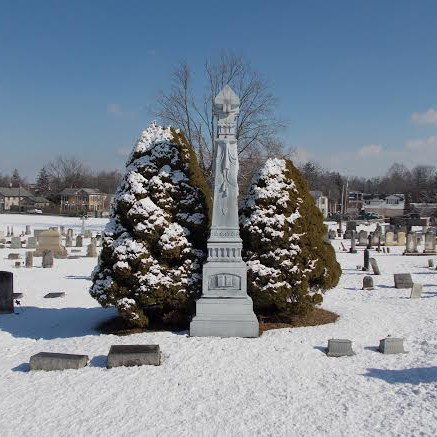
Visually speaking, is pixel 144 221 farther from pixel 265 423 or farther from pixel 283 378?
pixel 265 423

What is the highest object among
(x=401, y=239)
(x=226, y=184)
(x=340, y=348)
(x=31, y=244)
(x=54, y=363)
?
(x=226, y=184)

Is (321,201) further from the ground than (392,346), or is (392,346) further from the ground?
(321,201)

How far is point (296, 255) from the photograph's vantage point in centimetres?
923

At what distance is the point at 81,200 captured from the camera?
8625 centimetres

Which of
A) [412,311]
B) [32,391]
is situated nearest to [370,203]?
[412,311]

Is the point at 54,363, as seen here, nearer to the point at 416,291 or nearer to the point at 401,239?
the point at 416,291

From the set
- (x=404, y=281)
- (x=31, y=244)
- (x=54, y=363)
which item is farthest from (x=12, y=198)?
(x=54, y=363)

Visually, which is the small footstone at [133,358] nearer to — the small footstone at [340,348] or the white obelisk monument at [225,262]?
the white obelisk monument at [225,262]

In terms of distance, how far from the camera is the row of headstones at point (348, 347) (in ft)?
25.0

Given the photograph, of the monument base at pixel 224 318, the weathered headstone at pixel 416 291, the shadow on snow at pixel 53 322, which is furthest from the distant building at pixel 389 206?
the monument base at pixel 224 318

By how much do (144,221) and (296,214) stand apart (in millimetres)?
2894

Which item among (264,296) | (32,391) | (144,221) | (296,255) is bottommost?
(32,391)

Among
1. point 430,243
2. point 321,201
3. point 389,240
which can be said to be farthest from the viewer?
point 321,201

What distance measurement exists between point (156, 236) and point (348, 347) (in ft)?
12.5
